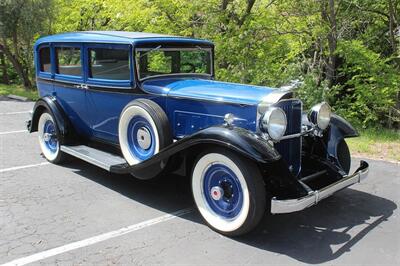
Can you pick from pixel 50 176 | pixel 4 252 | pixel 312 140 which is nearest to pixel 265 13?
pixel 312 140

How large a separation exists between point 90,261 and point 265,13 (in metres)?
7.11

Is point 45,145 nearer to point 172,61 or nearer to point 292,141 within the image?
point 172,61

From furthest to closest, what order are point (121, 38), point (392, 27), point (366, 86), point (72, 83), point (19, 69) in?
point (19, 69) < point (392, 27) < point (366, 86) < point (72, 83) < point (121, 38)

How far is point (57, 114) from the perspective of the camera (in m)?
5.83

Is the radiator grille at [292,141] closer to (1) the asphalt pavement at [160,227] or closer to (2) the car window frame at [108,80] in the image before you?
(1) the asphalt pavement at [160,227]

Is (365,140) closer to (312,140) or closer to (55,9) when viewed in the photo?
(312,140)

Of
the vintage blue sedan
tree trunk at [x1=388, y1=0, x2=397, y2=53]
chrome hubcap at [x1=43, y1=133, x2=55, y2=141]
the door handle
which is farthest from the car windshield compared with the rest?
tree trunk at [x1=388, y1=0, x2=397, y2=53]

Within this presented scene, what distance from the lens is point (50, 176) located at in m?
5.58

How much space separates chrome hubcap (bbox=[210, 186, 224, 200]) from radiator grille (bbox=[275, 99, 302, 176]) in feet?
2.38

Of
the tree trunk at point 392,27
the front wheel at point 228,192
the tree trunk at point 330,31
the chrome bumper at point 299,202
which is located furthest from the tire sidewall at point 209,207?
the tree trunk at point 392,27

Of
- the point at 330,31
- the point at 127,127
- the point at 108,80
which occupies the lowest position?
the point at 127,127

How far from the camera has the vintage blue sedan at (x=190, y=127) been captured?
3748mm

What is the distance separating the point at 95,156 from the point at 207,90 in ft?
5.57

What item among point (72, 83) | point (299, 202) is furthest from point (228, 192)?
point (72, 83)
